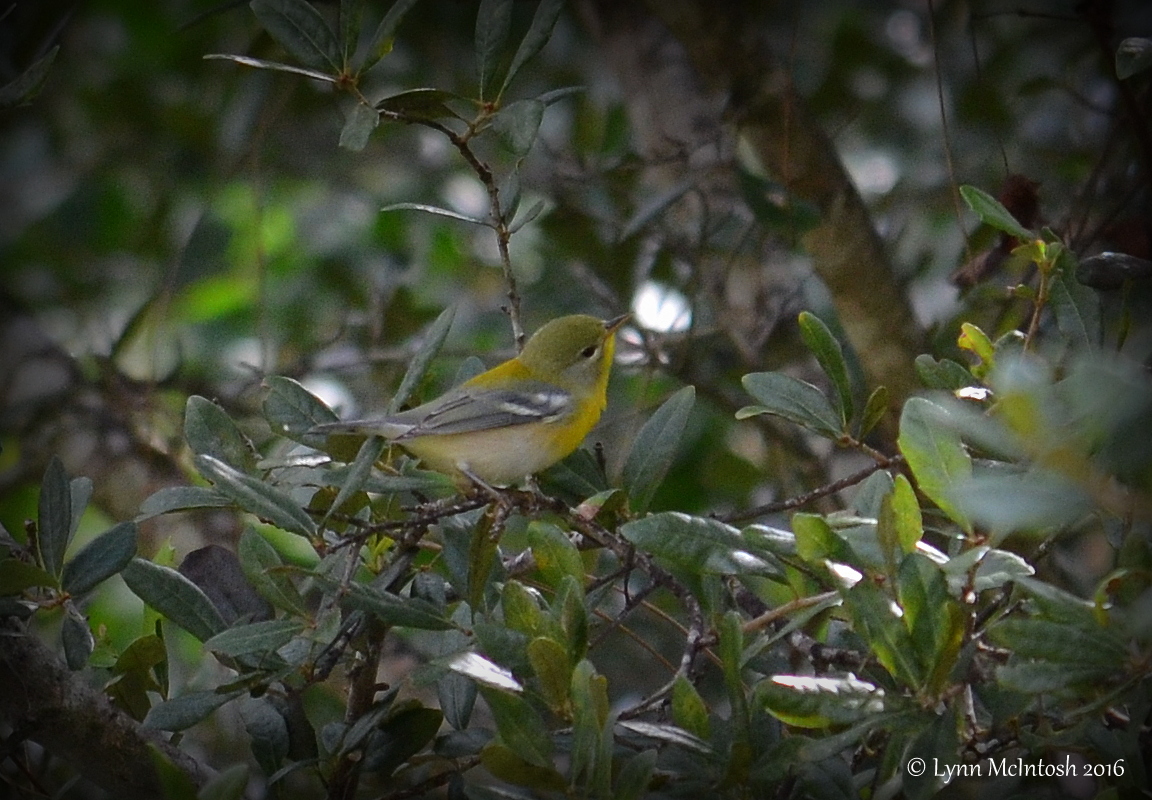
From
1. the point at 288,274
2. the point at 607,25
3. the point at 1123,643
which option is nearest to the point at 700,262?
the point at 607,25

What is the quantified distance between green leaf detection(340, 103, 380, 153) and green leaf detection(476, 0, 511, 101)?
194 millimetres

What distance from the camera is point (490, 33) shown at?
6.01 ft

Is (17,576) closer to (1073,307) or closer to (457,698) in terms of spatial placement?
(457,698)

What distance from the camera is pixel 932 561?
1322 mm

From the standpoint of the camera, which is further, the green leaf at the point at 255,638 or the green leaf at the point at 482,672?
the green leaf at the point at 255,638

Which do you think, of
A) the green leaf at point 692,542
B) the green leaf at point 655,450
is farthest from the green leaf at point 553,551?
the green leaf at point 655,450

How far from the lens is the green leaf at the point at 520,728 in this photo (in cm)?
135

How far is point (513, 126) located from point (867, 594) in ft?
2.91

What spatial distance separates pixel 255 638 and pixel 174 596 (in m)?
0.19

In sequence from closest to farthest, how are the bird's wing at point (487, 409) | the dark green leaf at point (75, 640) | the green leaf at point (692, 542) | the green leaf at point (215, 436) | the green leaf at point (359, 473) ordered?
the green leaf at point (692, 542)
the green leaf at point (359, 473)
the dark green leaf at point (75, 640)
the green leaf at point (215, 436)
the bird's wing at point (487, 409)

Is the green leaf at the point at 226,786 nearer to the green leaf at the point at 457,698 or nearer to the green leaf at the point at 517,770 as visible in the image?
the green leaf at the point at 517,770

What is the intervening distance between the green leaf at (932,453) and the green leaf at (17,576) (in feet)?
3.88

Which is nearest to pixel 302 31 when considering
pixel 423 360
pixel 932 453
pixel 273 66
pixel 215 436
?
pixel 273 66

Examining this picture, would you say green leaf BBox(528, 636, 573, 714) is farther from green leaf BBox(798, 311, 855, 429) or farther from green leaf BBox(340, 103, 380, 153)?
green leaf BBox(340, 103, 380, 153)
